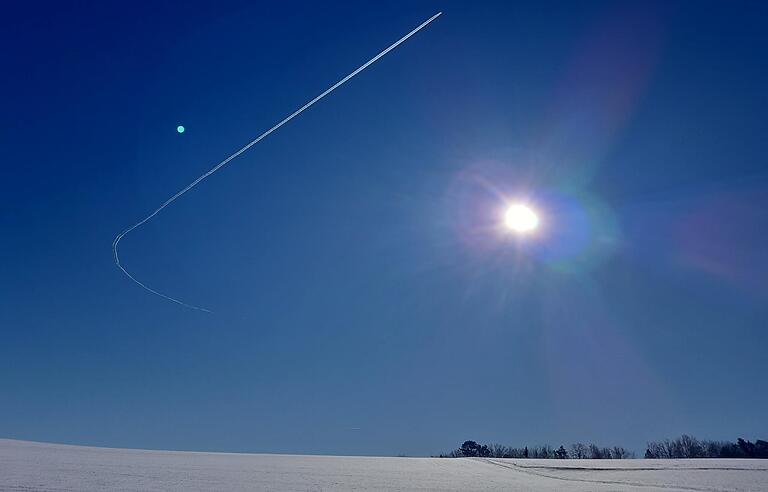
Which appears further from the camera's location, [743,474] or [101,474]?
[743,474]

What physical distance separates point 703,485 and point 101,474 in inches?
839

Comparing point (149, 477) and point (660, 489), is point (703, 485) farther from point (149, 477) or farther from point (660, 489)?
point (149, 477)

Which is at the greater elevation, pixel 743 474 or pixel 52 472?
pixel 743 474

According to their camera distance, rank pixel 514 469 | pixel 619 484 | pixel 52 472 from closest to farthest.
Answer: pixel 52 472 → pixel 619 484 → pixel 514 469

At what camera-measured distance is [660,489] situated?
56.6 feet

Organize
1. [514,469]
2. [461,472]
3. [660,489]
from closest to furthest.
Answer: [660,489], [461,472], [514,469]

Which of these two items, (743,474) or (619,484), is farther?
(743,474)

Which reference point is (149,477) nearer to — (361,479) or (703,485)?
(361,479)

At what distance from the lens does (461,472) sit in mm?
22656

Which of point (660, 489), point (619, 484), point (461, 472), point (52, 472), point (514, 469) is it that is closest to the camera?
point (52, 472)

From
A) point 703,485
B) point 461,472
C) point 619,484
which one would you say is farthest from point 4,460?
point 703,485

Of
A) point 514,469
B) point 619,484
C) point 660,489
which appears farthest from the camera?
point 514,469

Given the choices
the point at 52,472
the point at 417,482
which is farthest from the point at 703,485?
the point at 52,472

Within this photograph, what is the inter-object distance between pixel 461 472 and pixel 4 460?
17816 mm
